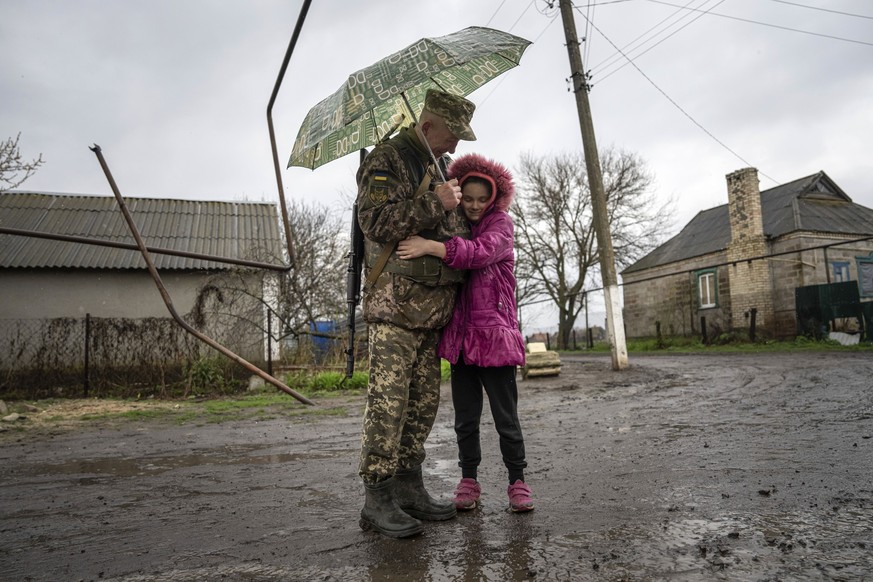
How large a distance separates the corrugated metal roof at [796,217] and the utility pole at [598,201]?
42.0ft

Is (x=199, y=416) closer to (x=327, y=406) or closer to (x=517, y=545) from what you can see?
(x=327, y=406)

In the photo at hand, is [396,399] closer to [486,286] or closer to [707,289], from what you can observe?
[486,286]

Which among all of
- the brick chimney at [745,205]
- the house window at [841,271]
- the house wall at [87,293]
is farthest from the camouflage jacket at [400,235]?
the house window at [841,271]

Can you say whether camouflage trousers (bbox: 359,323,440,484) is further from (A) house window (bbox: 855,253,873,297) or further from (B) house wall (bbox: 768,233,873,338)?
(A) house window (bbox: 855,253,873,297)

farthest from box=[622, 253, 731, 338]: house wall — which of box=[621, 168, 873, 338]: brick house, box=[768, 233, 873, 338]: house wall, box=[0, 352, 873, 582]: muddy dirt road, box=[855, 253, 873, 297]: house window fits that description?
box=[0, 352, 873, 582]: muddy dirt road

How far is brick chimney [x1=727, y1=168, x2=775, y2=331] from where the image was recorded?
20.2 m

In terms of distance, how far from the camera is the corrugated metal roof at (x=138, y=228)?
15023 mm

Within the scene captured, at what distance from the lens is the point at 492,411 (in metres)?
2.93

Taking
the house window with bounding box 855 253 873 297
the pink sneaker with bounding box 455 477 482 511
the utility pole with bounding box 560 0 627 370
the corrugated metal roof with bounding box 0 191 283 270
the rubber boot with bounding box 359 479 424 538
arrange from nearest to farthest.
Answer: the rubber boot with bounding box 359 479 424 538
the pink sneaker with bounding box 455 477 482 511
the utility pole with bounding box 560 0 627 370
the corrugated metal roof with bounding box 0 191 283 270
the house window with bounding box 855 253 873 297

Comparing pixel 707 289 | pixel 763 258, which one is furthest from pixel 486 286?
pixel 707 289

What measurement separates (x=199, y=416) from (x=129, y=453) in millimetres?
2864

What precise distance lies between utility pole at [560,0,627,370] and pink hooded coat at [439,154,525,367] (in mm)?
8650

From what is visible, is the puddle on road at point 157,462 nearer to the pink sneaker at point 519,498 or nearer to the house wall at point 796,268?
the pink sneaker at point 519,498

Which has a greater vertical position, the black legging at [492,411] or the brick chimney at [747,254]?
the brick chimney at [747,254]
